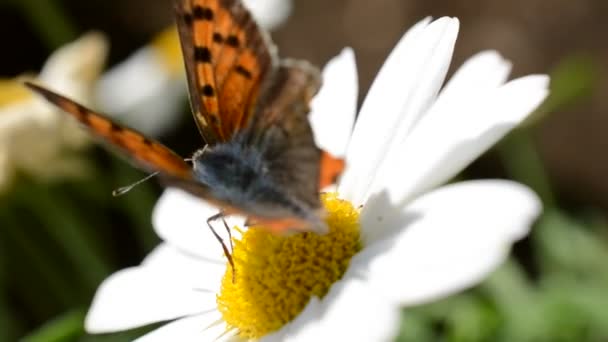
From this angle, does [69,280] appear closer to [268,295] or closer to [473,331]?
[473,331]

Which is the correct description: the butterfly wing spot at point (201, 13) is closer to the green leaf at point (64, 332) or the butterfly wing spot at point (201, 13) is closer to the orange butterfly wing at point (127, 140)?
the orange butterfly wing at point (127, 140)

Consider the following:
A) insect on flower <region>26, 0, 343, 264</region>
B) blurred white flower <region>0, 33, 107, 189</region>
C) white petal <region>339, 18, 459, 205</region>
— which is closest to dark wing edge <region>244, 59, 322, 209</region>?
insect on flower <region>26, 0, 343, 264</region>

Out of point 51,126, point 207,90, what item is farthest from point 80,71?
point 207,90

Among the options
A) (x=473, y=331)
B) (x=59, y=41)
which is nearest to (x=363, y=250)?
(x=473, y=331)

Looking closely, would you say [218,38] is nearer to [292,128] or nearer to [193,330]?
[292,128]

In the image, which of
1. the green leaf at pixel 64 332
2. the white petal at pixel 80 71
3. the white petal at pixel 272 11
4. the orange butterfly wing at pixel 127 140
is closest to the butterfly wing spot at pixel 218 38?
the orange butterfly wing at pixel 127 140

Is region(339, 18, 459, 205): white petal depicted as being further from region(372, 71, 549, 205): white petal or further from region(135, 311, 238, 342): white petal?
region(135, 311, 238, 342): white petal
